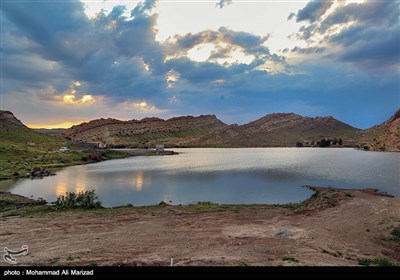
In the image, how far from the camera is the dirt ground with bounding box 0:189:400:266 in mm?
18656

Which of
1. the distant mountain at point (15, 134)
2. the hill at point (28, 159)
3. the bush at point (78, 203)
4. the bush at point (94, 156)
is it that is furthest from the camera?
the distant mountain at point (15, 134)

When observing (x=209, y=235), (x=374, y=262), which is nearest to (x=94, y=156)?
(x=209, y=235)

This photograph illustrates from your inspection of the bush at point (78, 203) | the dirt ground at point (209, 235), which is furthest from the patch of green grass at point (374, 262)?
the bush at point (78, 203)

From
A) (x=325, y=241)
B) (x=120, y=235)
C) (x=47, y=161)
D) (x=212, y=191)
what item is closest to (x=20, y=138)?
(x=47, y=161)

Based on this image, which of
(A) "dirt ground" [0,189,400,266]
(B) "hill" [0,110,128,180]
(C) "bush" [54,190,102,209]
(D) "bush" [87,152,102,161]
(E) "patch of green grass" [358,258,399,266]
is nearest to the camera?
(E) "patch of green grass" [358,258,399,266]

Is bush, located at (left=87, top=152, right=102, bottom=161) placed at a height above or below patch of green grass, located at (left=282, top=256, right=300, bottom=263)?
above

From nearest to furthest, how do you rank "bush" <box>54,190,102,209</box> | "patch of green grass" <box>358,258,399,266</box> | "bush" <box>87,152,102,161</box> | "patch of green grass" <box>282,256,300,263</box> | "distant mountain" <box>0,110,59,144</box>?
1. "patch of green grass" <box>282,256,300,263</box>
2. "patch of green grass" <box>358,258,399,266</box>
3. "bush" <box>54,190,102,209</box>
4. "bush" <box>87,152,102,161</box>
5. "distant mountain" <box>0,110,59,144</box>

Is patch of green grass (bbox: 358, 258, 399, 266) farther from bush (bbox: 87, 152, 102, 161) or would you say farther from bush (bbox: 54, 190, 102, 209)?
bush (bbox: 87, 152, 102, 161)

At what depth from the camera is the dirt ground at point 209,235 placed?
1866 centimetres

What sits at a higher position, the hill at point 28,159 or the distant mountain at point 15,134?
the distant mountain at point 15,134

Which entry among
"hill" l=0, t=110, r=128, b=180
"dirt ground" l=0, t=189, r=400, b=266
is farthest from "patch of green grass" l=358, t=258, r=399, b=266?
"hill" l=0, t=110, r=128, b=180

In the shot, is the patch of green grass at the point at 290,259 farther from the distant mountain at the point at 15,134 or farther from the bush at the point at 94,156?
the distant mountain at the point at 15,134

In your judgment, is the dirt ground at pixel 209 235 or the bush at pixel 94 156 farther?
the bush at pixel 94 156
